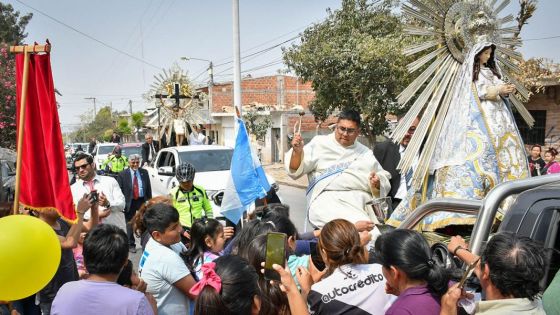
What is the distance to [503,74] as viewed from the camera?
13.2ft

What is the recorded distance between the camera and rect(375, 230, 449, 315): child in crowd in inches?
75.5

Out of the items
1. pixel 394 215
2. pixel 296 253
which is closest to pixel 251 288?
pixel 296 253

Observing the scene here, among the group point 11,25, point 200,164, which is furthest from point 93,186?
point 11,25

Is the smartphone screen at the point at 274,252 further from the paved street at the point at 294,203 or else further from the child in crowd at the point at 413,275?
the paved street at the point at 294,203

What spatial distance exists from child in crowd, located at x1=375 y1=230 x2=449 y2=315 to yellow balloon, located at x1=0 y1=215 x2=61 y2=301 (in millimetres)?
1613

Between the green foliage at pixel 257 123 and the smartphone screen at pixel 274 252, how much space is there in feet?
74.0

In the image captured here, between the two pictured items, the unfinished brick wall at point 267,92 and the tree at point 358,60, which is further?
the unfinished brick wall at point 267,92

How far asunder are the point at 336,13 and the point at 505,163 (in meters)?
12.4

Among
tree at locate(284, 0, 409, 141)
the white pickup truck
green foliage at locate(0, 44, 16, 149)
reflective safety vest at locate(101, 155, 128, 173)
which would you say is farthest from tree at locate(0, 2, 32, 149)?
tree at locate(284, 0, 409, 141)

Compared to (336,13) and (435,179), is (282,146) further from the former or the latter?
(435,179)

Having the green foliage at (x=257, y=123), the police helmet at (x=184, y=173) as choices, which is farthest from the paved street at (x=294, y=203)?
the green foliage at (x=257, y=123)

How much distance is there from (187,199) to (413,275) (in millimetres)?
3601

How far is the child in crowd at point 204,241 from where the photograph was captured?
10.8 feet

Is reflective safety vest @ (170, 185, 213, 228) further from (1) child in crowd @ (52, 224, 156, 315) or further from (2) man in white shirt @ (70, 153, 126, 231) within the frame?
(1) child in crowd @ (52, 224, 156, 315)
